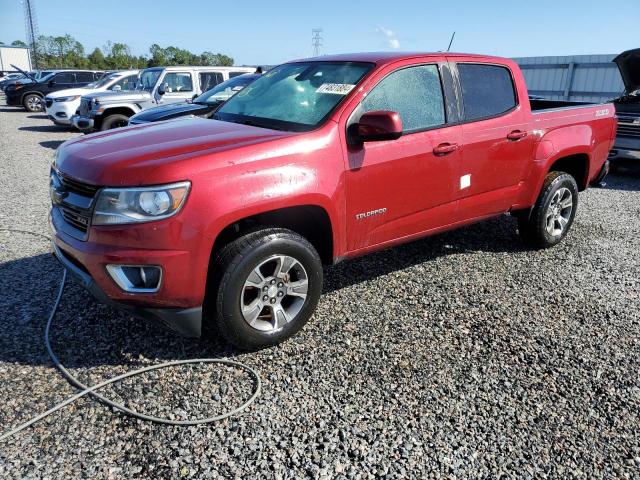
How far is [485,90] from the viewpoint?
426cm

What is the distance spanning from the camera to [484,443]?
8.14ft

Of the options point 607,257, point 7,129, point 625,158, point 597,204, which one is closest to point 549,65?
point 625,158

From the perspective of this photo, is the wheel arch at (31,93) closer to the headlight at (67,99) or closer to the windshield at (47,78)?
the windshield at (47,78)

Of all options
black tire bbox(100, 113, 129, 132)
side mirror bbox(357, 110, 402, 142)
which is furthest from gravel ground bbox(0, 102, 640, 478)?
black tire bbox(100, 113, 129, 132)

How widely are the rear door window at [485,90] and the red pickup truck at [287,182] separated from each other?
0.04 ft

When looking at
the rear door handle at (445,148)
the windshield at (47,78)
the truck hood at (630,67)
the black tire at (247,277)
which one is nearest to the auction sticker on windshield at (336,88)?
the rear door handle at (445,148)

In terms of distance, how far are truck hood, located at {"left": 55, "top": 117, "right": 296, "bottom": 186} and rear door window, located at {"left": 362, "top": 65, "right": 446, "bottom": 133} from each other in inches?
31.2

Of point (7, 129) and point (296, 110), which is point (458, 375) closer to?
point (296, 110)

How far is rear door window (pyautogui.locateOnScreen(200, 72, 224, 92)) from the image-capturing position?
1188 centimetres

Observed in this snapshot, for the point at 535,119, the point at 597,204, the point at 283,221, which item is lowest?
the point at 597,204

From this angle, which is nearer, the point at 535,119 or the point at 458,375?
the point at 458,375

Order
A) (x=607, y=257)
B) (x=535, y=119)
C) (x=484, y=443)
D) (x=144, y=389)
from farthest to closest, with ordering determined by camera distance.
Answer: (x=607, y=257) < (x=535, y=119) < (x=144, y=389) < (x=484, y=443)

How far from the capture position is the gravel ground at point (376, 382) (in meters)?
2.36

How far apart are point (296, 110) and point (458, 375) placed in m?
2.03
